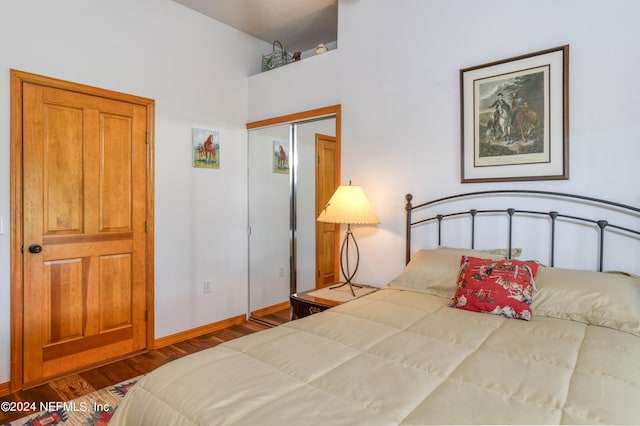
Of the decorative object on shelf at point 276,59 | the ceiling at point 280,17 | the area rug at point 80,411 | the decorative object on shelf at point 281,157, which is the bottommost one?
the area rug at point 80,411

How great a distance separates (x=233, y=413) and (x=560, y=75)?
2.35 metres

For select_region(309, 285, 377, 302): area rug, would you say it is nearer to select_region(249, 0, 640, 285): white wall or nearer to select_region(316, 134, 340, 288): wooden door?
select_region(249, 0, 640, 285): white wall

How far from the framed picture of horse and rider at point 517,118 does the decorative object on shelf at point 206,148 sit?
224 cm

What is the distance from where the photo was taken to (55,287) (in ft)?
8.38

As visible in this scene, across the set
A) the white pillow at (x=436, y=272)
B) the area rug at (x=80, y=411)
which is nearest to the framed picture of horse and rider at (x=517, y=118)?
the white pillow at (x=436, y=272)

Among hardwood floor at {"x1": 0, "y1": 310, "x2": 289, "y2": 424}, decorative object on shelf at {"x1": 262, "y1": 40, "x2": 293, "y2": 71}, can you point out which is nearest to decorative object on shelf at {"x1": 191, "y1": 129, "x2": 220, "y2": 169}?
decorative object on shelf at {"x1": 262, "y1": 40, "x2": 293, "y2": 71}

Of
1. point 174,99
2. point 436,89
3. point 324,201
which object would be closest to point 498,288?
point 436,89

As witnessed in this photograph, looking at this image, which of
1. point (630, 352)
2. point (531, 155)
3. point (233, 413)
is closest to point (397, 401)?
point (233, 413)

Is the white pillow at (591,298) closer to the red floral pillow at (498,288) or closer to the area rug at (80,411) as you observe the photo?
the red floral pillow at (498,288)

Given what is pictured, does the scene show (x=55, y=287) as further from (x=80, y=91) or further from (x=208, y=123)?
(x=208, y=123)

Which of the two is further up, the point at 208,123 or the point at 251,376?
the point at 208,123

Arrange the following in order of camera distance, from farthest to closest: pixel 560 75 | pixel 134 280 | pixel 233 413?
pixel 134 280
pixel 560 75
pixel 233 413

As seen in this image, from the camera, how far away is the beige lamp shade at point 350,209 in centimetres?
252

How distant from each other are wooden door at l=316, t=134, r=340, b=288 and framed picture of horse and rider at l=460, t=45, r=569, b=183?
49.2 inches
